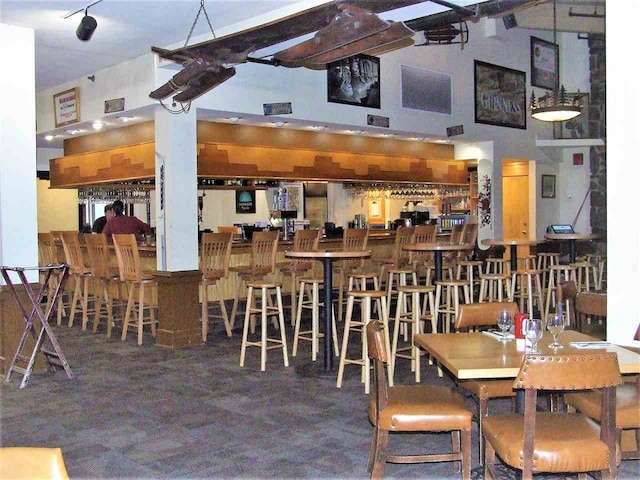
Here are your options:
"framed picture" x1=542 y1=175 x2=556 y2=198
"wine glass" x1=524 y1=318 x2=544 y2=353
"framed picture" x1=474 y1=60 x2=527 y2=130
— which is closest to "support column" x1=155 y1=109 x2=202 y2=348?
"wine glass" x1=524 y1=318 x2=544 y2=353

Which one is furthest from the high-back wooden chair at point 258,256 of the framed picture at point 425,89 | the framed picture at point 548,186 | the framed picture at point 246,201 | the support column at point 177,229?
the framed picture at point 548,186

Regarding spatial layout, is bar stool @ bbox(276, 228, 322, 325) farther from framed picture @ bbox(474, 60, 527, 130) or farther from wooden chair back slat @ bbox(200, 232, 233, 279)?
framed picture @ bbox(474, 60, 527, 130)

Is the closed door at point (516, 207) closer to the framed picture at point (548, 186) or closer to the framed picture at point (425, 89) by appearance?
the framed picture at point (548, 186)

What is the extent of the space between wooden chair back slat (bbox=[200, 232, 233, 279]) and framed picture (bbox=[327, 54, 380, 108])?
8.23 ft

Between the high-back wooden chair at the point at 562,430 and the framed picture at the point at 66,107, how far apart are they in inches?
269

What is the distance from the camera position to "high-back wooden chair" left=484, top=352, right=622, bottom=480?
97.3 inches

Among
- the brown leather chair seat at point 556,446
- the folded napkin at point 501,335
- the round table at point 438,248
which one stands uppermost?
the round table at point 438,248

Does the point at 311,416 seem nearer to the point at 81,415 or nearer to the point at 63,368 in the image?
the point at 81,415

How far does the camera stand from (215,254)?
23.3 ft

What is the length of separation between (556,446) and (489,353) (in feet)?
1.75

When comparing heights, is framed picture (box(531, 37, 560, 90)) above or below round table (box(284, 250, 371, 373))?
above

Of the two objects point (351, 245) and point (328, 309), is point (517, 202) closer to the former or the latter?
point (351, 245)

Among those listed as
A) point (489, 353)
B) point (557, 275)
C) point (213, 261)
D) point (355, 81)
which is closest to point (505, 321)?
point (489, 353)

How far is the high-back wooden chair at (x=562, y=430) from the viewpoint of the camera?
8.11 feet
